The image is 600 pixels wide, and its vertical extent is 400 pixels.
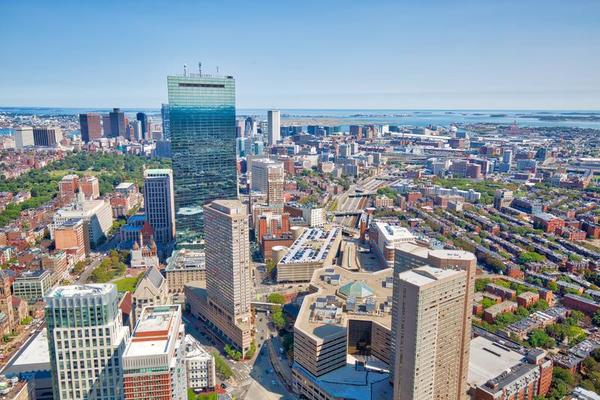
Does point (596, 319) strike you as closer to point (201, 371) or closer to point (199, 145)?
point (201, 371)

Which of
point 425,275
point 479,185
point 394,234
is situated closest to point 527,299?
point 394,234

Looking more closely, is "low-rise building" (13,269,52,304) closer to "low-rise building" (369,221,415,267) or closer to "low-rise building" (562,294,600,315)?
"low-rise building" (369,221,415,267)

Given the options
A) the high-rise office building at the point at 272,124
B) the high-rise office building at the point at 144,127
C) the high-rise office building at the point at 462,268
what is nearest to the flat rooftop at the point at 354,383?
the high-rise office building at the point at 462,268

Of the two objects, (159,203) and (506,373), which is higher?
(159,203)

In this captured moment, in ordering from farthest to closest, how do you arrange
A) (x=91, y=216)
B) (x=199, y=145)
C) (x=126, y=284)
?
(x=91, y=216) < (x=199, y=145) < (x=126, y=284)

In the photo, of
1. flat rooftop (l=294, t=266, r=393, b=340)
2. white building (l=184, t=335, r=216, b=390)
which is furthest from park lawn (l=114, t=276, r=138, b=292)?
flat rooftop (l=294, t=266, r=393, b=340)

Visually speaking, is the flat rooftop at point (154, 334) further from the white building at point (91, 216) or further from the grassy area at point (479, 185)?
the grassy area at point (479, 185)
